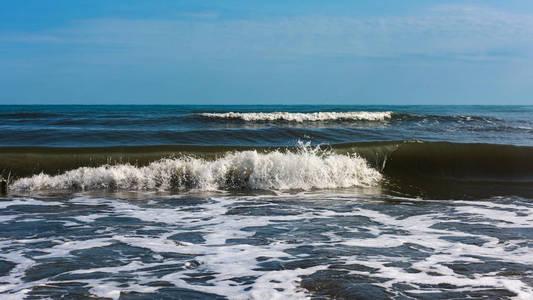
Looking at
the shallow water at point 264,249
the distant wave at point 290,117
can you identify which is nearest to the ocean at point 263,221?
the shallow water at point 264,249

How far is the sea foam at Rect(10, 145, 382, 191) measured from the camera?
11.0 metres

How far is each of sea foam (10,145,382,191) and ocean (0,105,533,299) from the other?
31mm

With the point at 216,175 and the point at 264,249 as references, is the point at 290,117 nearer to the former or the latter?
the point at 216,175

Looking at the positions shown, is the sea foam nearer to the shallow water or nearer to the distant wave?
the shallow water

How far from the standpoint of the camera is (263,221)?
762 centimetres

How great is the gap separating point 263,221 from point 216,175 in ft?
13.1

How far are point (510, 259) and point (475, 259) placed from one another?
1.24ft

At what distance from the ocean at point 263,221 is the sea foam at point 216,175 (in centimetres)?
3

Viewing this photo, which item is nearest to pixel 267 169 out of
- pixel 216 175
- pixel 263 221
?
pixel 216 175

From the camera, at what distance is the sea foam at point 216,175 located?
434 inches

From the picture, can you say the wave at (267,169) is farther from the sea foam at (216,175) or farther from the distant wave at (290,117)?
the distant wave at (290,117)

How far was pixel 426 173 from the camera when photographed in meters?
13.3

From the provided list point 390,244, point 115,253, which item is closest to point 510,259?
point 390,244

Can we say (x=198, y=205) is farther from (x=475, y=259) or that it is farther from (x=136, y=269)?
(x=475, y=259)
